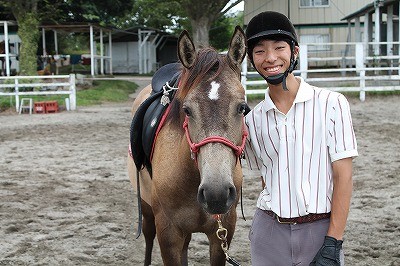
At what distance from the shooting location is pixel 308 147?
220cm

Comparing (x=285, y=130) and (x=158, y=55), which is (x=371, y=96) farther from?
(x=158, y=55)

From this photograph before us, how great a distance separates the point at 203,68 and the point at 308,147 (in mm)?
688

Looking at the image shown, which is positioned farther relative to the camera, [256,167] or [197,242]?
[197,242]

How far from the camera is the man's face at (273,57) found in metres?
2.25

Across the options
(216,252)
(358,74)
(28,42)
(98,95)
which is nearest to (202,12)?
(98,95)

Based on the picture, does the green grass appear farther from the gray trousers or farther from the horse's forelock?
the gray trousers

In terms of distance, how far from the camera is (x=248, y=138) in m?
2.49

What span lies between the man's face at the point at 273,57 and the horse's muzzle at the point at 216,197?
20.7 inches

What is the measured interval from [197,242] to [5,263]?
1.62 m

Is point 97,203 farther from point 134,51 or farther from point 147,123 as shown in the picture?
point 134,51

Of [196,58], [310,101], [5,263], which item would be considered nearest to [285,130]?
[310,101]

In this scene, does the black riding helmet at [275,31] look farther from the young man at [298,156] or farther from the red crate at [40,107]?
the red crate at [40,107]

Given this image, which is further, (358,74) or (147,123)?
(358,74)

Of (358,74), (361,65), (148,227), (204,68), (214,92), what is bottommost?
(148,227)
